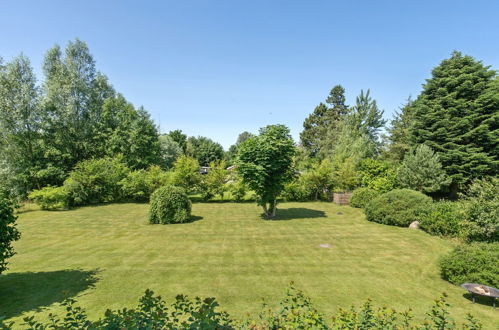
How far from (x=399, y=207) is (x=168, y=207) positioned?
16218 millimetres

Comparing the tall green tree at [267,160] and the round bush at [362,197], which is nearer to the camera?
the tall green tree at [267,160]

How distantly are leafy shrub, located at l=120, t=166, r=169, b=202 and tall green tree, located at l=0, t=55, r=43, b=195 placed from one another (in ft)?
32.0

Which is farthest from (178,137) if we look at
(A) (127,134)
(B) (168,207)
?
(B) (168,207)

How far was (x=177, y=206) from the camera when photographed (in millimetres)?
16875

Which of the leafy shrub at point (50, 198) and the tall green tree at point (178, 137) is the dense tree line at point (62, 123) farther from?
the tall green tree at point (178, 137)

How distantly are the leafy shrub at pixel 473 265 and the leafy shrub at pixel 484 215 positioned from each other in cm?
349

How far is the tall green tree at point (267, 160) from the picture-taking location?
16750mm

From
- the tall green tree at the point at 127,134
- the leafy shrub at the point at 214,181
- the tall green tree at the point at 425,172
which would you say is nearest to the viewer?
the tall green tree at the point at 425,172

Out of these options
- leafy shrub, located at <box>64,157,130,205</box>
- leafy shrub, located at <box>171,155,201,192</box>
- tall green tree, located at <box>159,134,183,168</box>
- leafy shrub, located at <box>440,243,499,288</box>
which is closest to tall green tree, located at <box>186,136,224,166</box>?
tall green tree, located at <box>159,134,183,168</box>

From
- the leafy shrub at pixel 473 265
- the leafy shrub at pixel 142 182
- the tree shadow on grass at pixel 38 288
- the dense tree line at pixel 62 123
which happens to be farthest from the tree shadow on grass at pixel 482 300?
the dense tree line at pixel 62 123

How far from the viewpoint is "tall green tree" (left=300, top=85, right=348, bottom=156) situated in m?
50.8

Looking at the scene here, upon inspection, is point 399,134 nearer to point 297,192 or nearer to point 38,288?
point 297,192

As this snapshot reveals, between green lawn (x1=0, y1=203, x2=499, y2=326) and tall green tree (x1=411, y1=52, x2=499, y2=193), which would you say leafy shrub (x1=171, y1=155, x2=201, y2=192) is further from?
tall green tree (x1=411, y1=52, x2=499, y2=193)

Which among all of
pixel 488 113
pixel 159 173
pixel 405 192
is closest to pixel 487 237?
pixel 405 192
